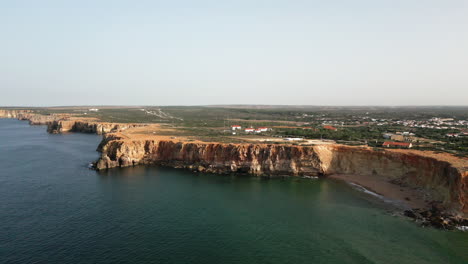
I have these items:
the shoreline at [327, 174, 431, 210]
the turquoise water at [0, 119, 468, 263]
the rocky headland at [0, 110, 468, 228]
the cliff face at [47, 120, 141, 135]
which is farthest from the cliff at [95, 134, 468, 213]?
the cliff face at [47, 120, 141, 135]

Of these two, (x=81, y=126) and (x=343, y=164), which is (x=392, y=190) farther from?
(x=81, y=126)

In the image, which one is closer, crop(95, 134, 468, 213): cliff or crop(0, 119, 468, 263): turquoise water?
crop(0, 119, 468, 263): turquoise water

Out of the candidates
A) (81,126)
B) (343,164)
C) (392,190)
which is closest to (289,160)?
(343,164)

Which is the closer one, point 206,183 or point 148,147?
point 206,183

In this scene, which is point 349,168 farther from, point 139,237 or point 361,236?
point 139,237

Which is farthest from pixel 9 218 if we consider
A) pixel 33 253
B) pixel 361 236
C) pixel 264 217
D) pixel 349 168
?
pixel 349 168

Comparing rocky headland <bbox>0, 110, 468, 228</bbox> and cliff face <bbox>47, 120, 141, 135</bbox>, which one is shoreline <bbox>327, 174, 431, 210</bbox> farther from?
cliff face <bbox>47, 120, 141, 135</bbox>

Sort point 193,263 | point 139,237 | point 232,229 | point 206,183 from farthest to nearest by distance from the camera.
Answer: point 206,183 < point 232,229 < point 139,237 < point 193,263
